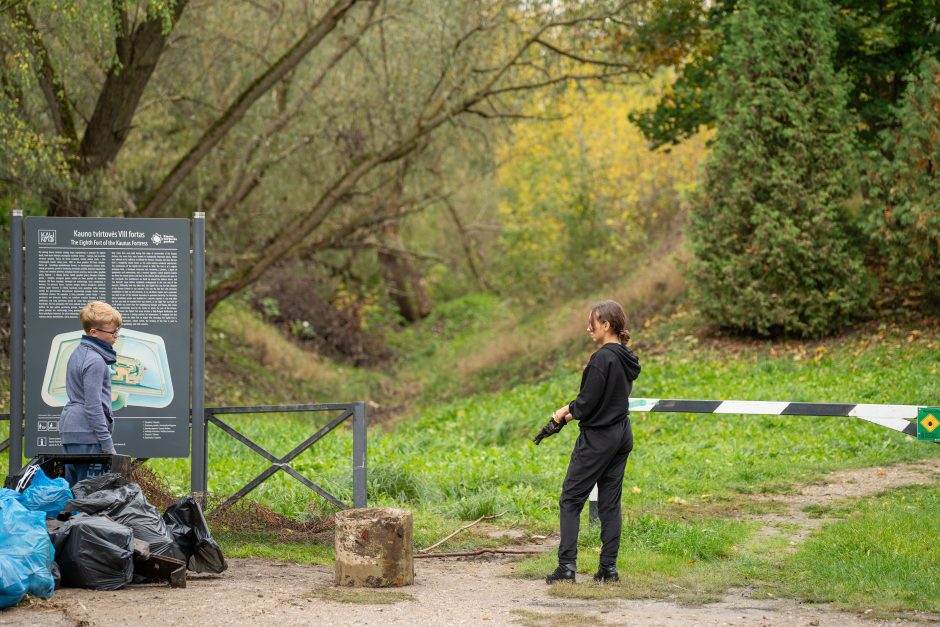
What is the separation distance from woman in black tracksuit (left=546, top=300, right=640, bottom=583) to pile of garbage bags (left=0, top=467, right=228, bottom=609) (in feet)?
7.91

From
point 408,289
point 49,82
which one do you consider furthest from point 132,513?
point 408,289

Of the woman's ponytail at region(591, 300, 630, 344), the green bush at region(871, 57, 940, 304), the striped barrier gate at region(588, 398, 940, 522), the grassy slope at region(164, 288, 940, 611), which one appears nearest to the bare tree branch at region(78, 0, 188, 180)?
the grassy slope at region(164, 288, 940, 611)

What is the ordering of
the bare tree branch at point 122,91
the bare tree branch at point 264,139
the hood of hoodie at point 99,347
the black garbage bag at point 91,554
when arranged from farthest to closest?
the bare tree branch at point 264,139 < the bare tree branch at point 122,91 < the hood of hoodie at point 99,347 < the black garbage bag at point 91,554

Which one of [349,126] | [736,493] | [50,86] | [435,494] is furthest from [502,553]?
[349,126]

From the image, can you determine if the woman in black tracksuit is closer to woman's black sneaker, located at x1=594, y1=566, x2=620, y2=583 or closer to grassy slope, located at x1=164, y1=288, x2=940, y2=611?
woman's black sneaker, located at x1=594, y1=566, x2=620, y2=583

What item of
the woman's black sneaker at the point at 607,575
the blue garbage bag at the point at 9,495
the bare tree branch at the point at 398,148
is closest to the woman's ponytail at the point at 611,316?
the woman's black sneaker at the point at 607,575

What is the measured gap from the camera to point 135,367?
8.12 metres

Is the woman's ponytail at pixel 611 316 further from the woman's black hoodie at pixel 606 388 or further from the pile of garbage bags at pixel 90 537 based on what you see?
the pile of garbage bags at pixel 90 537

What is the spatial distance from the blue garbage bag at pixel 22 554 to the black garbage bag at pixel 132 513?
1.45 feet

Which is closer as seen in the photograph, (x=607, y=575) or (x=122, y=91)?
(x=607, y=575)

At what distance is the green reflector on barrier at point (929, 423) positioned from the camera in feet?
22.9

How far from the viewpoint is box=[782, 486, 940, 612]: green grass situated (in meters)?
6.25

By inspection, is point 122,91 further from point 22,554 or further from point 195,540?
point 22,554

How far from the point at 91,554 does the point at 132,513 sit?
0.41 metres
